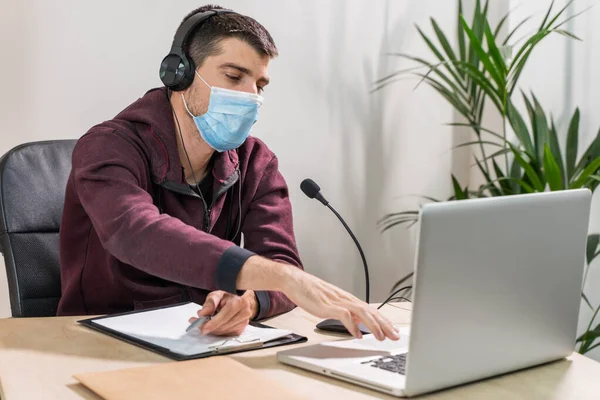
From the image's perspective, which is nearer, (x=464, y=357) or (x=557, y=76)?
(x=464, y=357)

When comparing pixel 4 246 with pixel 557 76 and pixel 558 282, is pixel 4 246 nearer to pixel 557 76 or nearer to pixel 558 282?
pixel 558 282

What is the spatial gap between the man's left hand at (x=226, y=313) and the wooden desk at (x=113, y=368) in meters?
0.09

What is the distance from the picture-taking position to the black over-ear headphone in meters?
1.76

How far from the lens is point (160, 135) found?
171cm

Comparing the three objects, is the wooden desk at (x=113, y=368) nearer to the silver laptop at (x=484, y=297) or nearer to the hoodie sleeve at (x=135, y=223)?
the silver laptop at (x=484, y=297)

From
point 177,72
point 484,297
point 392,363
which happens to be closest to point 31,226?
point 177,72

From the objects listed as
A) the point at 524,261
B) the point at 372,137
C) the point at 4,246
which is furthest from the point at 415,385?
the point at 372,137

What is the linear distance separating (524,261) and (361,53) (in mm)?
1832

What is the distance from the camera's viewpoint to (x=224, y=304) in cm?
138

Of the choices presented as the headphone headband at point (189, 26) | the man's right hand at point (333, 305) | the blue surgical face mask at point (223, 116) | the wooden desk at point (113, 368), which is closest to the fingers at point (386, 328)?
the man's right hand at point (333, 305)

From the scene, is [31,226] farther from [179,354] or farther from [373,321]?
[373,321]

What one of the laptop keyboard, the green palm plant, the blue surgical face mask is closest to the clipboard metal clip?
the laptop keyboard

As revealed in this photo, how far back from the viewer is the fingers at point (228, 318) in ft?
4.35

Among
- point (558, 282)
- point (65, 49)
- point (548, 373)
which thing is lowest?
point (548, 373)
